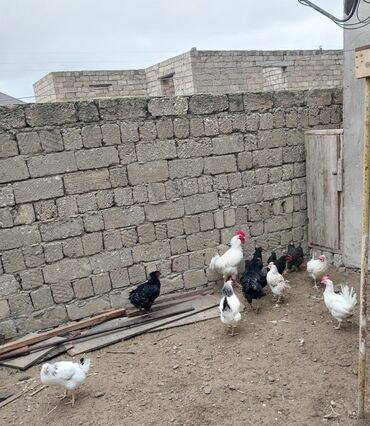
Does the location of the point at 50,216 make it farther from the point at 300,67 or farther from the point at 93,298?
the point at 300,67

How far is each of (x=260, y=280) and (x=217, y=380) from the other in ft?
6.05

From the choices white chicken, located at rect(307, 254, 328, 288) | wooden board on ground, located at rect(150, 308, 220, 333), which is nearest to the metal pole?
wooden board on ground, located at rect(150, 308, 220, 333)

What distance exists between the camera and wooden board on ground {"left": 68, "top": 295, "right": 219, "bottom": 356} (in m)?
4.96

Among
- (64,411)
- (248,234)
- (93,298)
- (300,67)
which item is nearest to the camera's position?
(64,411)

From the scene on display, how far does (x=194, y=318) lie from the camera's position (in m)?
5.52

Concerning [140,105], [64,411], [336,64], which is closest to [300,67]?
[336,64]

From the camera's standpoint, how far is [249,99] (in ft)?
20.5

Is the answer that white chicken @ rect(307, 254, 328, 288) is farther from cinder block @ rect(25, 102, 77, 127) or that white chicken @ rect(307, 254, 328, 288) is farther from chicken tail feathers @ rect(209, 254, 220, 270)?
cinder block @ rect(25, 102, 77, 127)

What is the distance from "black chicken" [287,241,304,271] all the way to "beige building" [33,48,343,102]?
6.75m

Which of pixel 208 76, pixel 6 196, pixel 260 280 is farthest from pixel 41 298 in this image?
pixel 208 76

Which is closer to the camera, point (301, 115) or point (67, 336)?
point (67, 336)

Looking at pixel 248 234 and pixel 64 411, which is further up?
pixel 248 234

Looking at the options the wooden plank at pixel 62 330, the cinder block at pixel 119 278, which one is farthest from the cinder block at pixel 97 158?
the wooden plank at pixel 62 330

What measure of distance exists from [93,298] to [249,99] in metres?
4.02
